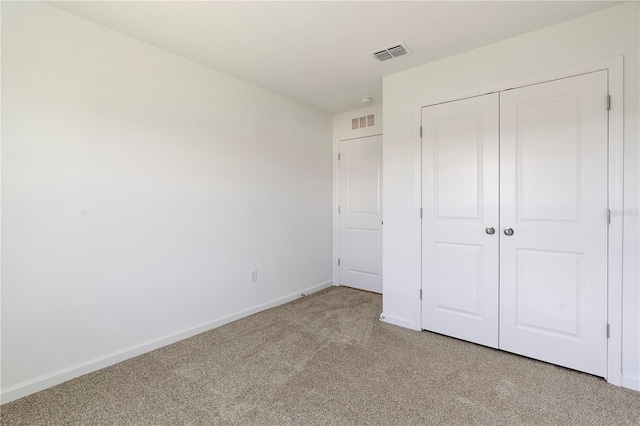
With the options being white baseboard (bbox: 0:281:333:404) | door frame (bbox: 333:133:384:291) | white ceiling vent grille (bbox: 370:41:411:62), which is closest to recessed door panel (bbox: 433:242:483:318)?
white ceiling vent grille (bbox: 370:41:411:62)

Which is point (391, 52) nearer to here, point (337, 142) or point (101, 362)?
point (337, 142)

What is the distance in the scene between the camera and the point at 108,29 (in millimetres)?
2217

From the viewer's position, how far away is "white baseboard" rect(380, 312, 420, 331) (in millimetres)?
2873

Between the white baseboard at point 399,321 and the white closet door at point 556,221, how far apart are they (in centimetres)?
73

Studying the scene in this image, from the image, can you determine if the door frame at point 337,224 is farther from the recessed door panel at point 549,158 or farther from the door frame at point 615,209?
the door frame at point 615,209

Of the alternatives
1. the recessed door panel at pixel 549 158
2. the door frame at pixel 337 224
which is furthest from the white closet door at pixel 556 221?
the door frame at pixel 337 224

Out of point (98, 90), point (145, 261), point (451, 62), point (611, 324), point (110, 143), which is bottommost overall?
point (611, 324)

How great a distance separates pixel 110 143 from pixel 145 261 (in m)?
0.95

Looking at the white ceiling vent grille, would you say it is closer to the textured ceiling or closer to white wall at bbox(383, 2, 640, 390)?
the textured ceiling

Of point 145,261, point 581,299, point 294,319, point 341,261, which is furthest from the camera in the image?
point 341,261

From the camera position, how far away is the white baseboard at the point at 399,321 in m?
2.87

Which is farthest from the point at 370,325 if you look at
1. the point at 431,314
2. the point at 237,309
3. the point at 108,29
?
the point at 108,29

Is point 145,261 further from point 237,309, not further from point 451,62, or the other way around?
point 451,62

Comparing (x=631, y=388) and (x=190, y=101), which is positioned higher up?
(x=190, y=101)
